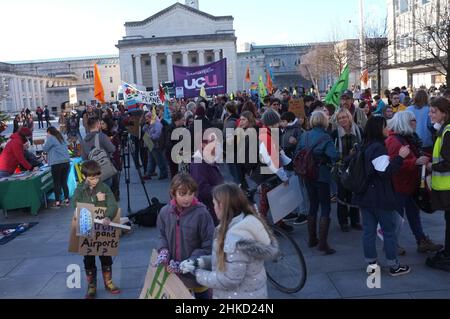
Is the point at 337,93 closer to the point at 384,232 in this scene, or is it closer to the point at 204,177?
the point at 384,232

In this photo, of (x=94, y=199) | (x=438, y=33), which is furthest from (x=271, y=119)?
(x=438, y=33)

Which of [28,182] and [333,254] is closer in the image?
[333,254]

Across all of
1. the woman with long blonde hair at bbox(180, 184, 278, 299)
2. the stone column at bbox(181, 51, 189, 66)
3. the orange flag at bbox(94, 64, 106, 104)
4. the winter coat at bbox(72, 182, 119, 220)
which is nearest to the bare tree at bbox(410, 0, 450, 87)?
the orange flag at bbox(94, 64, 106, 104)

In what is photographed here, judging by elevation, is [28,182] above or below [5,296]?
above

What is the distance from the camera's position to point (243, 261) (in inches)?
125

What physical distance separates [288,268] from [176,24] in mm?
97893

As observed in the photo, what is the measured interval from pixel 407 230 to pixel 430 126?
2.18 metres

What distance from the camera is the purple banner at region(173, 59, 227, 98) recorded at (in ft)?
50.9

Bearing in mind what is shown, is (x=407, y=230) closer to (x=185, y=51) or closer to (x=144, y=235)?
(x=144, y=235)

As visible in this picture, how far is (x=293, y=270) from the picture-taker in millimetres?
4988

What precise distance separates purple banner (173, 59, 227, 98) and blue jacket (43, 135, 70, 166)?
21.9ft

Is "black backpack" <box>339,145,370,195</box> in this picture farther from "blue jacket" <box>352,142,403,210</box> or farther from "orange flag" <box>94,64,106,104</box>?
"orange flag" <box>94,64,106,104</box>

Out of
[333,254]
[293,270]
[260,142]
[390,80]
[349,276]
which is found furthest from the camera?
[390,80]

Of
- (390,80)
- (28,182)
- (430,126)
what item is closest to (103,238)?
(28,182)
